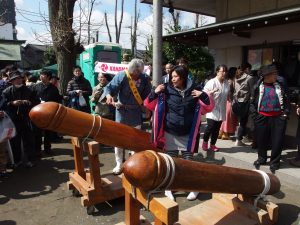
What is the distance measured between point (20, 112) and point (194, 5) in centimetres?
684

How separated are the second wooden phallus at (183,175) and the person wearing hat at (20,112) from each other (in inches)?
160

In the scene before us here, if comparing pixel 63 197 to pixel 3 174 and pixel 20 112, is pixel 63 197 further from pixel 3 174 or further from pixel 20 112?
pixel 20 112

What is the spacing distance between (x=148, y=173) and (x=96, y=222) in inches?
80.7

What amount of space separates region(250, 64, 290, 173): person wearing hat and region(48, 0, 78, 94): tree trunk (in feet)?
22.4

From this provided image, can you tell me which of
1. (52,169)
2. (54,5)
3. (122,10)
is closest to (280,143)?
(52,169)

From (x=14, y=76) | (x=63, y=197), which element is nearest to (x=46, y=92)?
(x=14, y=76)

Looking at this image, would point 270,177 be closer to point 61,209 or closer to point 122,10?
point 61,209

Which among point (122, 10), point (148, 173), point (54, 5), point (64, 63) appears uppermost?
point (122, 10)

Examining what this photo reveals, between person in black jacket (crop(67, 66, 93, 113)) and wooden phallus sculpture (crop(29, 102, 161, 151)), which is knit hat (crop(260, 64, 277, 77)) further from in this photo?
person in black jacket (crop(67, 66, 93, 113))

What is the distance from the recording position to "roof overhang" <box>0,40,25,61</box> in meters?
21.4

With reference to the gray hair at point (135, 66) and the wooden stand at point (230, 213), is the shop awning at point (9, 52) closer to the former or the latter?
the gray hair at point (135, 66)

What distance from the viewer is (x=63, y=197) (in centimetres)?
441

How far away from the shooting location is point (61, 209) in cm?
403

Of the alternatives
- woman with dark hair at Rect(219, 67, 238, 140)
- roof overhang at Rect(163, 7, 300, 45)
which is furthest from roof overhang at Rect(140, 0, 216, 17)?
woman with dark hair at Rect(219, 67, 238, 140)
